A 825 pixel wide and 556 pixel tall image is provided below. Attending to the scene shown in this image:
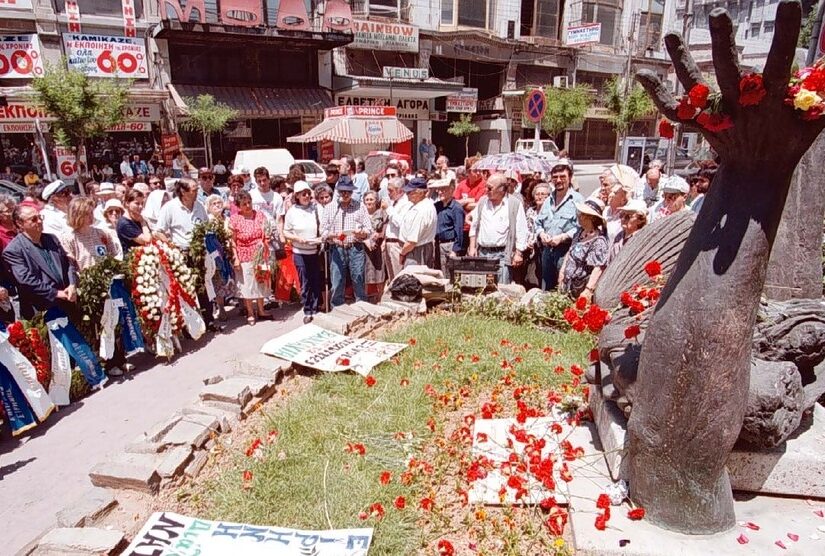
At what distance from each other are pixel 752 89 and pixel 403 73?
23.7 m

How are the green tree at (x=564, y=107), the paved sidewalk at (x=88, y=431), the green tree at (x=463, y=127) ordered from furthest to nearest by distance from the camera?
the green tree at (x=564, y=107) → the green tree at (x=463, y=127) → the paved sidewalk at (x=88, y=431)

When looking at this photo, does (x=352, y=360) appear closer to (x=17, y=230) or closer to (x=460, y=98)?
(x=17, y=230)

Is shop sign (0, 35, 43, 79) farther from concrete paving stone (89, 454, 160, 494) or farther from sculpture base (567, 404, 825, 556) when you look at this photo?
sculpture base (567, 404, 825, 556)

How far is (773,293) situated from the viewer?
3074mm

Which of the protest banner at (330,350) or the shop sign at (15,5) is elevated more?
the shop sign at (15,5)

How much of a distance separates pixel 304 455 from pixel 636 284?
7.71 ft

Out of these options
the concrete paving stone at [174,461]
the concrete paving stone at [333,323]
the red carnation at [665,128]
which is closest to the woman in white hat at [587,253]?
the concrete paving stone at [333,323]

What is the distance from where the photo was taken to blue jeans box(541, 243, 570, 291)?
259 inches

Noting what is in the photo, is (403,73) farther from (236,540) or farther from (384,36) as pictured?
(236,540)

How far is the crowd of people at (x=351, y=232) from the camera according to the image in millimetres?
5777

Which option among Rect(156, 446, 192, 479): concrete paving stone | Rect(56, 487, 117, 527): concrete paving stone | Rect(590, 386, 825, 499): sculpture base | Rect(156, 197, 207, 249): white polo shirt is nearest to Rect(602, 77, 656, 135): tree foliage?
Rect(156, 197, 207, 249): white polo shirt

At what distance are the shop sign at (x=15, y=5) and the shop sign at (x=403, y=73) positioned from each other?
1257cm

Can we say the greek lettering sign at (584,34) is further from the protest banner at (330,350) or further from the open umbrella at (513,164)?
the protest banner at (330,350)

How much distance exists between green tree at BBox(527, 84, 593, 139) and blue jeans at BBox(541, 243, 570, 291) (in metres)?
23.4
